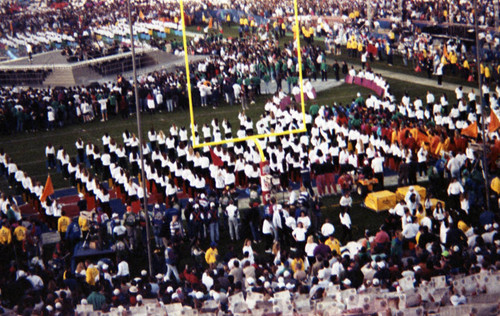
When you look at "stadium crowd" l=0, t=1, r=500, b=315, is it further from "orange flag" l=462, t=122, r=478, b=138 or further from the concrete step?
the concrete step

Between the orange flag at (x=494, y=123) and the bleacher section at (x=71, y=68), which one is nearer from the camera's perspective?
the orange flag at (x=494, y=123)

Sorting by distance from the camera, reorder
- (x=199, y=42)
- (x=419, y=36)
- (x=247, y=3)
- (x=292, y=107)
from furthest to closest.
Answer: (x=247, y=3) < (x=199, y=42) < (x=419, y=36) < (x=292, y=107)

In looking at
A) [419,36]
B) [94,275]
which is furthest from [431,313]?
[419,36]

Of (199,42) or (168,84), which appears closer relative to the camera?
(168,84)

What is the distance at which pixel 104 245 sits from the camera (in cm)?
1499

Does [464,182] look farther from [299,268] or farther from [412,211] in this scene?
[299,268]

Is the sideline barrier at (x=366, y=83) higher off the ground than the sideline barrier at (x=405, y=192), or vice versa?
the sideline barrier at (x=405, y=192)

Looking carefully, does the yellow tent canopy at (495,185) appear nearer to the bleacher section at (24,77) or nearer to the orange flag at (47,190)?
the orange flag at (47,190)

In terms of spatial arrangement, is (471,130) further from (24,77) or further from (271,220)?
(24,77)

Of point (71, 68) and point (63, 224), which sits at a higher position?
point (63, 224)

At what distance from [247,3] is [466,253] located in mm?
33334

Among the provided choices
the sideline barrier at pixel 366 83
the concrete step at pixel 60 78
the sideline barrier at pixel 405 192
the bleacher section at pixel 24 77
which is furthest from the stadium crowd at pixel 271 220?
the bleacher section at pixel 24 77

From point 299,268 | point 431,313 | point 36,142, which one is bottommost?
point 36,142

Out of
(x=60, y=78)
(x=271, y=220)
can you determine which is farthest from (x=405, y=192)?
(x=60, y=78)
